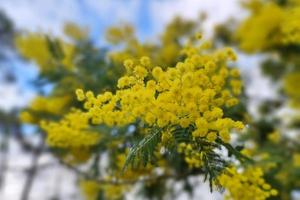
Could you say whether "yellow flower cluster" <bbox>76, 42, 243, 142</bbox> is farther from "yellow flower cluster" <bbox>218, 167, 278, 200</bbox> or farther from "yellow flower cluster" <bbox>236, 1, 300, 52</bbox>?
"yellow flower cluster" <bbox>236, 1, 300, 52</bbox>

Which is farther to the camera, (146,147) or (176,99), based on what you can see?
(146,147)

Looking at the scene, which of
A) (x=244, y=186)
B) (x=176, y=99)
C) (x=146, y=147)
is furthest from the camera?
(x=244, y=186)

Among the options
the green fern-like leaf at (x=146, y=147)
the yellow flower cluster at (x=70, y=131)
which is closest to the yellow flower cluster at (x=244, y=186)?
the green fern-like leaf at (x=146, y=147)

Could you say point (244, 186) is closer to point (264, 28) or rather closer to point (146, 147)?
point (146, 147)

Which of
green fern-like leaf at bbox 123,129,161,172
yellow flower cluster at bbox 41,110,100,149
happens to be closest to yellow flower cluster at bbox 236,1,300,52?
yellow flower cluster at bbox 41,110,100,149

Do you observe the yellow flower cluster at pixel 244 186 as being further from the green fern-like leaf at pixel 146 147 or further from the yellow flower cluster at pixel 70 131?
the yellow flower cluster at pixel 70 131

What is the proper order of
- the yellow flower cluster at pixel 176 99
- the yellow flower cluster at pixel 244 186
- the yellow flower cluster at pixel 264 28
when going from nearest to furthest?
the yellow flower cluster at pixel 176 99, the yellow flower cluster at pixel 244 186, the yellow flower cluster at pixel 264 28

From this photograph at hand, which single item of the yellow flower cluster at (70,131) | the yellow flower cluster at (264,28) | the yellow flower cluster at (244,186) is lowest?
the yellow flower cluster at (244,186)

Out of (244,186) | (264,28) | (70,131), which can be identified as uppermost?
(264,28)


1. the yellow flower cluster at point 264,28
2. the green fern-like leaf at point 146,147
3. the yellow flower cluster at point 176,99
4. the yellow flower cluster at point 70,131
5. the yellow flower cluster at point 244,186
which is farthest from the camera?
the yellow flower cluster at point 264,28

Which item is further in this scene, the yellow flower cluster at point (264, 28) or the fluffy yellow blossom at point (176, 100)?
the yellow flower cluster at point (264, 28)

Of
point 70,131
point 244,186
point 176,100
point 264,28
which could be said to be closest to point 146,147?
point 176,100

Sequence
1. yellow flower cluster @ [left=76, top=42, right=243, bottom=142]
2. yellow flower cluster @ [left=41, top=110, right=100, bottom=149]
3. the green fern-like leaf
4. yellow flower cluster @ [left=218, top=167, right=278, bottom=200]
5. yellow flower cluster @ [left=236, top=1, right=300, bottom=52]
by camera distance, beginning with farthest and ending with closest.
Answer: yellow flower cluster @ [left=236, top=1, right=300, bottom=52] < yellow flower cluster @ [left=41, top=110, right=100, bottom=149] < yellow flower cluster @ [left=218, top=167, right=278, bottom=200] < the green fern-like leaf < yellow flower cluster @ [left=76, top=42, right=243, bottom=142]
